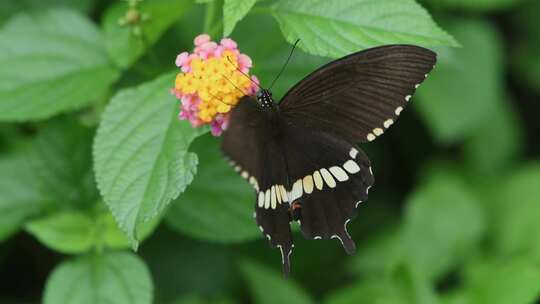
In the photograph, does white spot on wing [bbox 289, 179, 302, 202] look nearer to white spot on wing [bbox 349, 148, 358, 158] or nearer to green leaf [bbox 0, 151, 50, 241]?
white spot on wing [bbox 349, 148, 358, 158]

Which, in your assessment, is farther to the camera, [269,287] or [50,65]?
[269,287]

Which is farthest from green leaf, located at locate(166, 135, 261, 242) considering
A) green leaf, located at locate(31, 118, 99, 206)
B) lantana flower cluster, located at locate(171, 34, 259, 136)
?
lantana flower cluster, located at locate(171, 34, 259, 136)

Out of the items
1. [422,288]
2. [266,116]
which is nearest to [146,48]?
[266,116]

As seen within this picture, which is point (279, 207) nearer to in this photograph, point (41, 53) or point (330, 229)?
point (330, 229)

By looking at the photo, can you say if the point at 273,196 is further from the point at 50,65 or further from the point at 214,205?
the point at 50,65

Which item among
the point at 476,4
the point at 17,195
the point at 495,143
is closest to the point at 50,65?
the point at 17,195

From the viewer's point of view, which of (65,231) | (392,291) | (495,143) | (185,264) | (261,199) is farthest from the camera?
(495,143)
